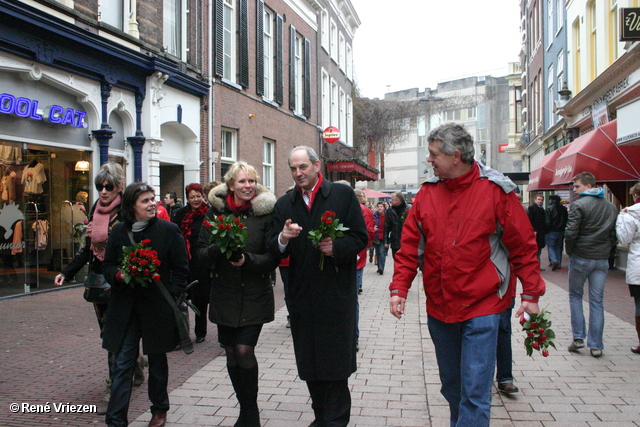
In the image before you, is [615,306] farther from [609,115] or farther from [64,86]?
[64,86]

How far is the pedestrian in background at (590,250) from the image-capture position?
5.79m

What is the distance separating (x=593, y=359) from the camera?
18.8 ft

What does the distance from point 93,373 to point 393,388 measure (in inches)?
110

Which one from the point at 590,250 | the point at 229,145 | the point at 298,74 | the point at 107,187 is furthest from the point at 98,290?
the point at 298,74

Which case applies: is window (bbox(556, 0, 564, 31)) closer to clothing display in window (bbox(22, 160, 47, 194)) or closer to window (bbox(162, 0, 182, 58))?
window (bbox(162, 0, 182, 58))

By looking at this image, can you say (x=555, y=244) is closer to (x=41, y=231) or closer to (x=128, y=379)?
(x=41, y=231)

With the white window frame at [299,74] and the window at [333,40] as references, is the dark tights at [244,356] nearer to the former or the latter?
the white window frame at [299,74]

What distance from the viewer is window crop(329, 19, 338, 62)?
2933 centimetres

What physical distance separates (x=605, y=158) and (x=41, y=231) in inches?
438

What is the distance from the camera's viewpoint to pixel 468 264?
3.03m

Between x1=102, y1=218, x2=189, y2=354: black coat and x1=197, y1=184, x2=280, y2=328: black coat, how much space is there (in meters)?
0.33

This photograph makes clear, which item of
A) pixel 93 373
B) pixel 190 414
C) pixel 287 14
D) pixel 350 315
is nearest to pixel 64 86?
pixel 93 373

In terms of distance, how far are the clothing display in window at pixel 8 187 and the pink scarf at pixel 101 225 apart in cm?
587

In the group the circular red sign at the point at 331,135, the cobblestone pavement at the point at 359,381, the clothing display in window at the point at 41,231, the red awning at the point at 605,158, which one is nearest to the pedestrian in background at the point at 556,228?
the red awning at the point at 605,158
